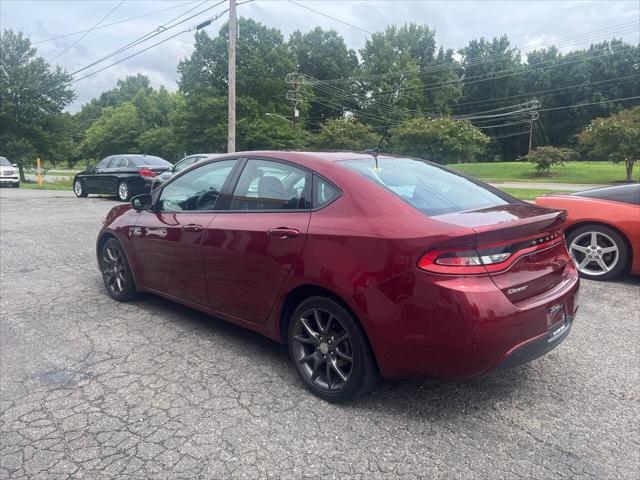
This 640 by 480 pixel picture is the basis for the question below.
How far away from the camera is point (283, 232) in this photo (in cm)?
318

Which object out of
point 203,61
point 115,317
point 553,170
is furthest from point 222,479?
point 203,61

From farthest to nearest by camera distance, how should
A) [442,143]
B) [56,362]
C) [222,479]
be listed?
1. [442,143]
2. [56,362]
3. [222,479]

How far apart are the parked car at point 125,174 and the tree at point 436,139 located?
29007mm

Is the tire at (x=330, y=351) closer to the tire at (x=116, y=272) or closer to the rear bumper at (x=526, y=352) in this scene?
the rear bumper at (x=526, y=352)

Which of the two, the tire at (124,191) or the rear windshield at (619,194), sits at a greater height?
the rear windshield at (619,194)

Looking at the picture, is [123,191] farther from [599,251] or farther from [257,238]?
[599,251]

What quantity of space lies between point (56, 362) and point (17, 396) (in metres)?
0.49

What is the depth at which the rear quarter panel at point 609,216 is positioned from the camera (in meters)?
5.56

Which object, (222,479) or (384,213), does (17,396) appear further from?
(384,213)

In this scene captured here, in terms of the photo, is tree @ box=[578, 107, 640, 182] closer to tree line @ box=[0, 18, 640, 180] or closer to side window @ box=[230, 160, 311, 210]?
tree line @ box=[0, 18, 640, 180]

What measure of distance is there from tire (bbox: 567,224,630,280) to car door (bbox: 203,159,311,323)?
4.21 meters

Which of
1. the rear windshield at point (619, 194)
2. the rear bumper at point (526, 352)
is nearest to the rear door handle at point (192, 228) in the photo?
the rear bumper at point (526, 352)

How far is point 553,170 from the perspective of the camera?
1513 inches

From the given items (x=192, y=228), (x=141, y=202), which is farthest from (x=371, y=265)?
(x=141, y=202)
